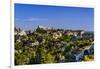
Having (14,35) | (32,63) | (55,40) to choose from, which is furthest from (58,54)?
(14,35)

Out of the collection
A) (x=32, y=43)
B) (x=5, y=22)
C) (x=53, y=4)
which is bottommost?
(x=32, y=43)

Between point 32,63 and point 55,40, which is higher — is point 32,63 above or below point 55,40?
below

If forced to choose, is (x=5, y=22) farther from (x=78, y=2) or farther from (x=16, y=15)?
(x=78, y=2)

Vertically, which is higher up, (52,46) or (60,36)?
(60,36)

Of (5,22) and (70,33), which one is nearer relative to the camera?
(5,22)

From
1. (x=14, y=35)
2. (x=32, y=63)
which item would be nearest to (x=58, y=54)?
(x=32, y=63)

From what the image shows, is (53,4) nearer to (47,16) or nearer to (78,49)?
(47,16)
